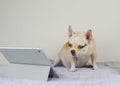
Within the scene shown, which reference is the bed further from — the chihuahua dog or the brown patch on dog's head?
the brown patch on dog's head

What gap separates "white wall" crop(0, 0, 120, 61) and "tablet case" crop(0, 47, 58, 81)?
524 mm

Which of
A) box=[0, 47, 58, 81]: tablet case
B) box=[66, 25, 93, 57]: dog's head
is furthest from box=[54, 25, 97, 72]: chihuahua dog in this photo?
box=[0, 47, 58, 81]: tablet case

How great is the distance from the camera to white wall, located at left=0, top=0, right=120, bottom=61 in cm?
158

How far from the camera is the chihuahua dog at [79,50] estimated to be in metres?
1.26

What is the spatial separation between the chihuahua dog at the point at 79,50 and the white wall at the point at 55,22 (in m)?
0.29

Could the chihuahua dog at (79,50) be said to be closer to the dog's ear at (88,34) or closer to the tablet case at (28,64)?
the dog's ear at (88,34)

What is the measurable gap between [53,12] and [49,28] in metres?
0.14

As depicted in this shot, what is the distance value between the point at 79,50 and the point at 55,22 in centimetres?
50

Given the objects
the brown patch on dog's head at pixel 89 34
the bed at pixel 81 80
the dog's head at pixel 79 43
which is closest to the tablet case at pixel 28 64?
the bed at pixel 81 80

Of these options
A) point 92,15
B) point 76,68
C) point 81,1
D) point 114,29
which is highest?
Answer: point 81,1

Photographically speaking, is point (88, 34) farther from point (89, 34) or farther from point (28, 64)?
point (28, 64)

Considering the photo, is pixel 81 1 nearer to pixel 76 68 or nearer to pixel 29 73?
pixel 76 68

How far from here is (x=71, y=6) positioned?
1630mm

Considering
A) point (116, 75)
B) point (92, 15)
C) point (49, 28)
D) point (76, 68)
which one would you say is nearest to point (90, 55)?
point (76, 68)
